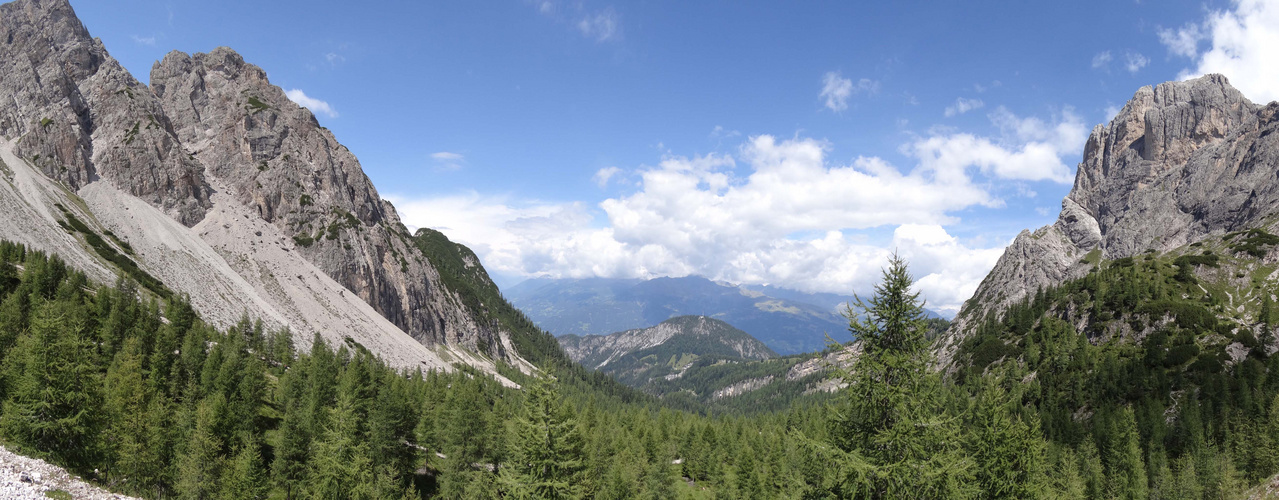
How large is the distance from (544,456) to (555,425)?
1.56 metres

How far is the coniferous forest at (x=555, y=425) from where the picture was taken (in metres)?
16.0

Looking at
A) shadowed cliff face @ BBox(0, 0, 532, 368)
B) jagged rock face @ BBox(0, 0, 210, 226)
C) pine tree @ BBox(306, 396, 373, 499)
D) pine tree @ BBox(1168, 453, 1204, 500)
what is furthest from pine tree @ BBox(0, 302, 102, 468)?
jagged rock face @ BBox(0, 0, 210, 226)

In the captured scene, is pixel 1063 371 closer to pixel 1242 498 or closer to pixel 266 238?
pixel 1242 498

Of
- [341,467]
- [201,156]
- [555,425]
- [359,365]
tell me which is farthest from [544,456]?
[201,156]

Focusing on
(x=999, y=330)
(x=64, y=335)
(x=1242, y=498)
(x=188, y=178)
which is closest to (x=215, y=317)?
(x=188, y=178)

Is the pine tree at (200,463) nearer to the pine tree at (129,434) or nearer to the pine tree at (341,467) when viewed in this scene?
the pine tree at (129,434)

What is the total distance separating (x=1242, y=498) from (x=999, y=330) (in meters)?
125

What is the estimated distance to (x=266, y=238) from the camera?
158m

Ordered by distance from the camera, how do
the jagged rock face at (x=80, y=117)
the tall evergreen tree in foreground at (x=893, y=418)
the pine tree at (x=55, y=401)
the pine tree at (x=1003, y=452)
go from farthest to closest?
1. the jagged rock face at (x=80, y=117)
2. the pine tree at (x=55, y=401)
3. the pine tree at (x=1003, y=452)
4. the tall evergreen tree in foreground at (x=893, y=418)

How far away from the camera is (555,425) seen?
83.9ft

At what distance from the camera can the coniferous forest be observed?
16016 millimetres

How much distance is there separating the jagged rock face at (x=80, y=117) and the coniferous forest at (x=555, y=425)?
2654 inches

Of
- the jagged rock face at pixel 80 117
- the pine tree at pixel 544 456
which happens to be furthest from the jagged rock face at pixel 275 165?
the pine tree at pixel 544 456

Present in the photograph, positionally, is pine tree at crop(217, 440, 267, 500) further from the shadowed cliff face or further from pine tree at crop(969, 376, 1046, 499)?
the shadowed cliff face
